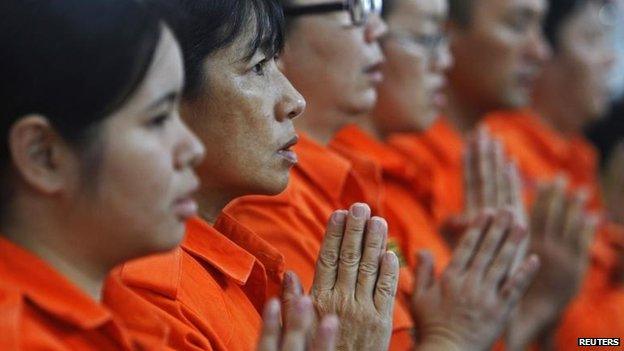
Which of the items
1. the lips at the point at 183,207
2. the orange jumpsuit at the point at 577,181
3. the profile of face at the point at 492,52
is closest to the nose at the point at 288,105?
the lips at the point at 183,207

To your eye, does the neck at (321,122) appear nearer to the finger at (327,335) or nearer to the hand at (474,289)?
the hand at (474,289)

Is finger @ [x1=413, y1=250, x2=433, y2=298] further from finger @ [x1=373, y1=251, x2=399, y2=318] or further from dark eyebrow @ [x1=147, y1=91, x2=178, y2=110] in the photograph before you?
dark eyebrow @ [x1=147, y1=91, x2=178, y2=110]

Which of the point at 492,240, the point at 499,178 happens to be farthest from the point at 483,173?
the point at 492,240

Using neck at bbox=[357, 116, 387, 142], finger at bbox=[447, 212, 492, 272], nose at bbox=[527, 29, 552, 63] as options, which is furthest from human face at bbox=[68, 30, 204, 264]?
nose at bbox=[527, 29, 552, 63]

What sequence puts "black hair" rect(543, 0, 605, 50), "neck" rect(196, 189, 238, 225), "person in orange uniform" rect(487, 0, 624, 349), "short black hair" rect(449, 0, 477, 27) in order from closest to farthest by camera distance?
"neck" rect(196, 189, 238, 225)
"short black hair" rect(449, 0, 477, 27)
"person in orange uniform" rect(487, 0, 624, 349)
"black hair" rect(543, 0, 605, 50)

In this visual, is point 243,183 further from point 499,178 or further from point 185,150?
point 499,178

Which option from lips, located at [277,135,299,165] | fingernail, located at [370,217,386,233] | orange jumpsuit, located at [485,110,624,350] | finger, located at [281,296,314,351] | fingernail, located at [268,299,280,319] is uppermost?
fingernail, located at [268,299,280,319]

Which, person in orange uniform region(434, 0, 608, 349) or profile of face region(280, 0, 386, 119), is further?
person in orange uniform region(434, 0, 608, 349)

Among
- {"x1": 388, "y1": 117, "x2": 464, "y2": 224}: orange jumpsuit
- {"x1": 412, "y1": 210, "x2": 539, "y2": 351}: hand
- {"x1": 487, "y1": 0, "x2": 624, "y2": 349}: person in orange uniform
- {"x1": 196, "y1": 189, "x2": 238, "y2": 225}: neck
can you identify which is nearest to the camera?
{"x1": 196, "y1": 189, "x2": 238, "y2": 225}: neck

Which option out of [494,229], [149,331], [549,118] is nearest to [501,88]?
[549,118]

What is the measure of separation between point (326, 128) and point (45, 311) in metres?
1.09

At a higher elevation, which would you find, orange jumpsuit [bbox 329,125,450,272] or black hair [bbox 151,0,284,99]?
black hair [bbox 151,0,284,99]

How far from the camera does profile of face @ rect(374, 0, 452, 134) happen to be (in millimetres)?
2703

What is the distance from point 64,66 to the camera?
117 centimetres
